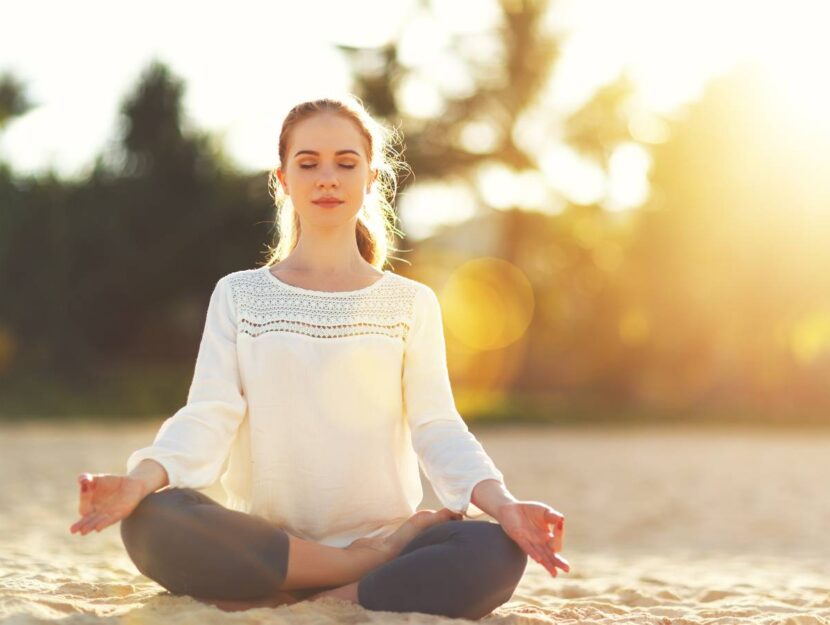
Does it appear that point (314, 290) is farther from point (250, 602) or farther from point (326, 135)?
point (250, 602)

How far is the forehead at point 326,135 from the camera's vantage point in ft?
11.1

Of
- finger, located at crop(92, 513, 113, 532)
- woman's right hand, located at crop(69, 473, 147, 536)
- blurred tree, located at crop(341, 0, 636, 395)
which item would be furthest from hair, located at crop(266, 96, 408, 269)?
blurred tree, located at crop(341, 0, 636, 395)

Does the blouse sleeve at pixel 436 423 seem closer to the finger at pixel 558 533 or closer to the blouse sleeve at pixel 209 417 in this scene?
the finger at pixel 558 533

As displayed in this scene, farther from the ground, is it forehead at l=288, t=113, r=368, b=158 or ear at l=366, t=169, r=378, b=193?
forehead at l=288, t=113, r=368, b=158

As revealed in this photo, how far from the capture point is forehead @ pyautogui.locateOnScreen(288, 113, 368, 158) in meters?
3.37

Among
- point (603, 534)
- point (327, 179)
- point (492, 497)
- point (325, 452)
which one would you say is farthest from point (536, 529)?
point (603, 534)

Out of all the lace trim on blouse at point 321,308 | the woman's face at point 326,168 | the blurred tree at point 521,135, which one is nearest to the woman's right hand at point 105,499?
the lace trim on blouse at point 321,308

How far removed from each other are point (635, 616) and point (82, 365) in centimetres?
1758

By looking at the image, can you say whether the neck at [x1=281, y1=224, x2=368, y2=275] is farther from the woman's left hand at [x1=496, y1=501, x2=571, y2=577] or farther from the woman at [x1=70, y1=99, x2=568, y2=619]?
the woman's left hand at [x1=496, y1=501, x2=571, y2=577]

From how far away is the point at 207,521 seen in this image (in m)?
3.06

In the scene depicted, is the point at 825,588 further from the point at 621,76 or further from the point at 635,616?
the point at 621,76

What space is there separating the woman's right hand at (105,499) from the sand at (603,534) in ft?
0.99

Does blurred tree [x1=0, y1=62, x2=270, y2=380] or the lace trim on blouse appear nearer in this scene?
the lace trim on blouse

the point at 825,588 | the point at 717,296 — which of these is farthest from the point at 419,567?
the point at 717,296
